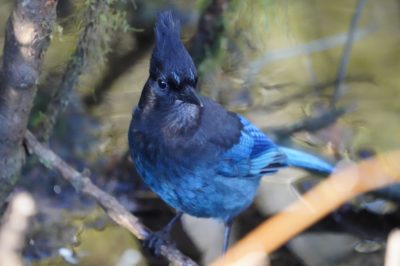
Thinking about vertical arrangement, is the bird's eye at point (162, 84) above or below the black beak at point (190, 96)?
below

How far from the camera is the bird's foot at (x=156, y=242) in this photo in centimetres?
370

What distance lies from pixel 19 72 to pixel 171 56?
60 cm

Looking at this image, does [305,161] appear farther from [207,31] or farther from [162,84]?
[162,84]

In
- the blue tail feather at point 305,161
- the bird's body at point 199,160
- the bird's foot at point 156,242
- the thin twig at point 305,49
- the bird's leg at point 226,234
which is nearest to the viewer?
the bird's body at point 199,160

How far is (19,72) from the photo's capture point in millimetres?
3414

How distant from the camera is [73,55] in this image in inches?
152

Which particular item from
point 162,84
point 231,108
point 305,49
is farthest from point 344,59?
point 162,84

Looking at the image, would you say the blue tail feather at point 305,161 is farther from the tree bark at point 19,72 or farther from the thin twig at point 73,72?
the tree bark at point 19,72

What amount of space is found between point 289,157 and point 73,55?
1.16 m

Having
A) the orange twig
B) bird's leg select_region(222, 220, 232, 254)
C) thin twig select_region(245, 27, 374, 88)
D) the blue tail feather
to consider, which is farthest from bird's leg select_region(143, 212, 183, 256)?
thin twig select_region(245, 27, 374, 88)

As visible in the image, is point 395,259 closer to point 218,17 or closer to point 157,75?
point 157,75

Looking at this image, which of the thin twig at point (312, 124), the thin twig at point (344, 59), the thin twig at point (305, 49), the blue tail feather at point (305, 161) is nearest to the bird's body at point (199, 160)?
the blue tail feather at point (305, 161)

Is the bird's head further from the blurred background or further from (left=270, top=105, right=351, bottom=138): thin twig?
(left=270, top=105, right=351, bottom=138): thin twig

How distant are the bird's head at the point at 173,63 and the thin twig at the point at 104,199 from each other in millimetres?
542
